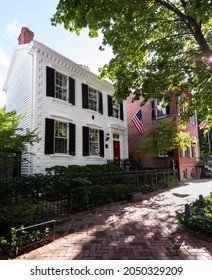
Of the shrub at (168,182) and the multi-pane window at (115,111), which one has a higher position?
the multi-pane window at (115,111)

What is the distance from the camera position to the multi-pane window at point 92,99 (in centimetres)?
1265

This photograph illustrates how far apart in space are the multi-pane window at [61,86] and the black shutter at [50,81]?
1.51ft

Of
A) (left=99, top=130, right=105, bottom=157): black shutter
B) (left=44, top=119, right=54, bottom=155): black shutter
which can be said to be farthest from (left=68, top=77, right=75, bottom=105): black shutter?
(left=99, top=130, right=105, bottom=157): black shutter

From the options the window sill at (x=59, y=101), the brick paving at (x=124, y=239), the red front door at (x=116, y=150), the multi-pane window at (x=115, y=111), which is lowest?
the brick paving at (x=124, y=239)

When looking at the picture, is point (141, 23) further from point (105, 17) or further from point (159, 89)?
point (159, 89)

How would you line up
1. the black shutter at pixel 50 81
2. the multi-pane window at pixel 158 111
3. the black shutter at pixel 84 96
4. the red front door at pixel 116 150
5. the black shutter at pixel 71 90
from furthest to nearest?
the multi-pane window at pixel 158 111 < the red front door at pixel 116 150 < the black shutter at pixel 84 96 < the black shutter at pixel 71 90 < the black shutter at pixel 50 81

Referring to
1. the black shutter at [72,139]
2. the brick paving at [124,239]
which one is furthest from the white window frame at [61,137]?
the brick paving at [124,239]

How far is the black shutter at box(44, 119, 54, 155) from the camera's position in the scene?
30.5 feet

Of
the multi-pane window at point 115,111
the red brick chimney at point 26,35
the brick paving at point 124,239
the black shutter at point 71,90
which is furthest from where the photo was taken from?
the multi-pane window at point 115,111

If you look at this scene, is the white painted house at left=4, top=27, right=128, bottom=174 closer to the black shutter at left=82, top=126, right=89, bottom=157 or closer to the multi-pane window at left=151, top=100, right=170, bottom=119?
the black shutter at left=82, top=126, right=89, bottom=157

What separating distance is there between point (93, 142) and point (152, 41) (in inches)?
276

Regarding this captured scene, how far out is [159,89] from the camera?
323 inches

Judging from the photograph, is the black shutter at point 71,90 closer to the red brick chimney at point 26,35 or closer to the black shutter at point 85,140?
the black shutter at point 85,140
